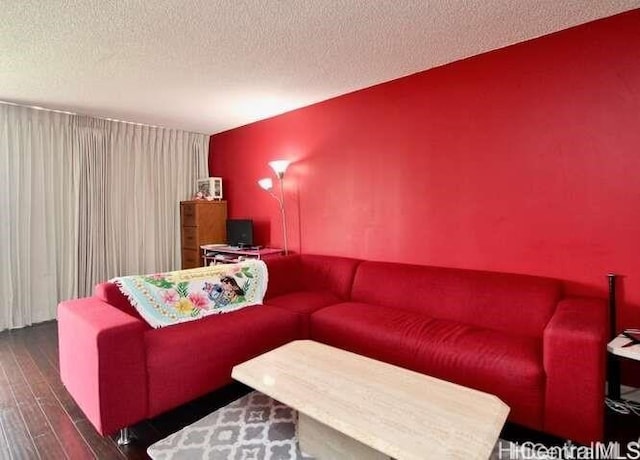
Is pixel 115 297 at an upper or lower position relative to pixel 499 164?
lower

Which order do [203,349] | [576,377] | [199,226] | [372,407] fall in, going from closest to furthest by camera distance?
[372,407] → [576,377] → [203,349] → [199,226]

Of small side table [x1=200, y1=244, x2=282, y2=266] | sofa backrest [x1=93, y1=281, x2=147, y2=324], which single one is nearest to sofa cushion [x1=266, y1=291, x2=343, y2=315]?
small side table [x1=200, y1=244, x2=282, y2=266]

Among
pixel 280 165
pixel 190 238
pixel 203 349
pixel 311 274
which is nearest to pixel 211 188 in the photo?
pixel 190 238

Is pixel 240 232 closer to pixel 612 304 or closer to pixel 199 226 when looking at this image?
pixel 199 226

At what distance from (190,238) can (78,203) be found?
130 cm

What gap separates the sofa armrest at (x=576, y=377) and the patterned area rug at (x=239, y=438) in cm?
25

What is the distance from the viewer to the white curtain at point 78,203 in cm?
340

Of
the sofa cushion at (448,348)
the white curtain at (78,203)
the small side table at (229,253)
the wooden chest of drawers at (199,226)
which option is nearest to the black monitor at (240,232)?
the small side table at (229,253)

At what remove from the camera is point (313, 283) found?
129 inches

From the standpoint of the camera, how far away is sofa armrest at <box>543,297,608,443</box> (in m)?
1.54

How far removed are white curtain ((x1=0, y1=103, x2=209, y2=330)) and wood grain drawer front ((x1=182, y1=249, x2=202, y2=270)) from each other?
0.13 metres

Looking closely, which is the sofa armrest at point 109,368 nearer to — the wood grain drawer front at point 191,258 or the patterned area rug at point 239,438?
the patterned area rug at point 239,438

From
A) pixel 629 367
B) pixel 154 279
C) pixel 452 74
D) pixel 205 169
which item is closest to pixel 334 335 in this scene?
pixel 154 279

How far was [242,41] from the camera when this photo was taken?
85.9 inches
